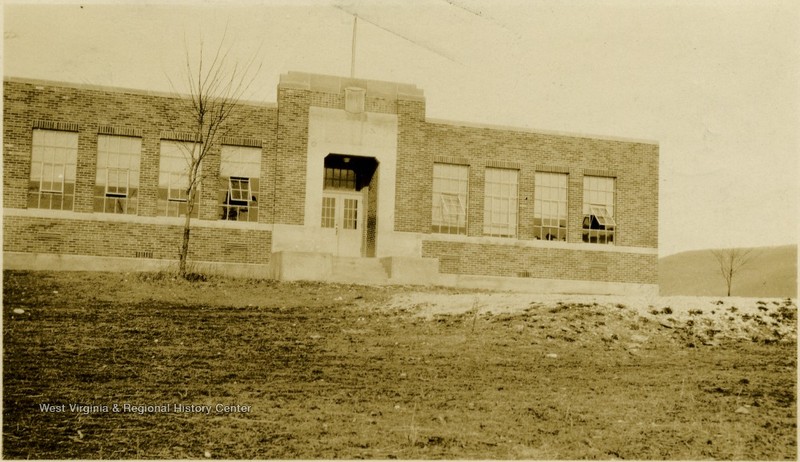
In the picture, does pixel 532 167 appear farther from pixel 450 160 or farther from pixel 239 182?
pixel 239 182

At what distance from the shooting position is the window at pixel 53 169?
2002cm

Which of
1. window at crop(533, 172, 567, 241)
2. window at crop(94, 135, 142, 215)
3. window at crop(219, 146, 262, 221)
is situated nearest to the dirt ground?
window at crop(94, 135, 142, 215)

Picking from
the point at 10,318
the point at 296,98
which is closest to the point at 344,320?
the point at 10,318

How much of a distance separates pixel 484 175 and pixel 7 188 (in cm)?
1367

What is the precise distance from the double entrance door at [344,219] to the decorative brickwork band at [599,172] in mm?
7438

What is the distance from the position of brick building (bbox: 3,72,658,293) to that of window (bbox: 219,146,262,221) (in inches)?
1.6

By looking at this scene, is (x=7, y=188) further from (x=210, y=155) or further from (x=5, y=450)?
(x=5, y=450)

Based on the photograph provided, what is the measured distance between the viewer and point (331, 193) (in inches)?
898

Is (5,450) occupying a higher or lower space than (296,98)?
lower

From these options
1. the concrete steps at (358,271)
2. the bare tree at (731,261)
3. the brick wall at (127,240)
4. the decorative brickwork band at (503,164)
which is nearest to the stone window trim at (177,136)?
the brick wall at (127,240)

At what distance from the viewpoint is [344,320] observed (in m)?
13.2

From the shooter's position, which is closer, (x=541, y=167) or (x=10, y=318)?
(x=10, y=318)

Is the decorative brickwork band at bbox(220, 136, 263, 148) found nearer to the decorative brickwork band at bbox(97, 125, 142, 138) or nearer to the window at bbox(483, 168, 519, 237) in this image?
the decorative brickwork band at bbox(97, 125, 142, 138)

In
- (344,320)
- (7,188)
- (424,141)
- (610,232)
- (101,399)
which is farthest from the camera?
(610,232)
